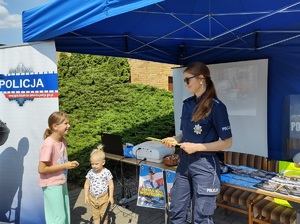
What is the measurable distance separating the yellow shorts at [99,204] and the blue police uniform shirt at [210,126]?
126 cm

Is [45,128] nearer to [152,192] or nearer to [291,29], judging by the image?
[152,192]

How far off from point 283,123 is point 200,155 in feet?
7.67

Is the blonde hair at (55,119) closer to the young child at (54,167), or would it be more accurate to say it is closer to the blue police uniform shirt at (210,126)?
the young child at (54,167)

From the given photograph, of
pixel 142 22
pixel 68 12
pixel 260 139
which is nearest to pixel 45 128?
pixel 68 12

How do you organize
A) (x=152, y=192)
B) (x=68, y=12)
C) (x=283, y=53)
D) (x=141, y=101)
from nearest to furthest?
(x=68, y=12), (x=152, y=192), (x=283, y=53), (x=141, y=101)

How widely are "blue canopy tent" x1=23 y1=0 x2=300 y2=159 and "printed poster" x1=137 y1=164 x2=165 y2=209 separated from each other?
1.82 meters

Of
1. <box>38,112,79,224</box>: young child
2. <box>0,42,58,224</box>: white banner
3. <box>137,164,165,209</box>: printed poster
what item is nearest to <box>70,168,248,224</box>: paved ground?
<box>137,164,165,209</box>: printed poster

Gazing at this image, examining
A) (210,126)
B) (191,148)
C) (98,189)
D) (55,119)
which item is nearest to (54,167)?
(55,119)

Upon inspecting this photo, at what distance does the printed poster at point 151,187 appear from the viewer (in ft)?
10.8

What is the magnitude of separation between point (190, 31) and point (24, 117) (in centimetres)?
252

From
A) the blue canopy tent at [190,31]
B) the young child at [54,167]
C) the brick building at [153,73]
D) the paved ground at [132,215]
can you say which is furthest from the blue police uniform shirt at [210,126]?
the brick building at [153,73]

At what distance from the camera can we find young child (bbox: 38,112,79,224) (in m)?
2.45

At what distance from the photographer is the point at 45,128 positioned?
276cm

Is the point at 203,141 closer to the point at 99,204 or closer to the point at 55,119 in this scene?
the point at 55,119
